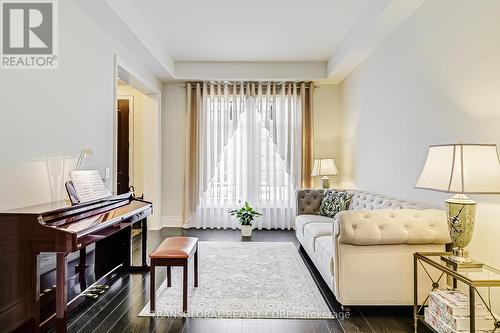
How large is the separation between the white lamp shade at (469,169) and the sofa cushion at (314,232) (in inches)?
61.6

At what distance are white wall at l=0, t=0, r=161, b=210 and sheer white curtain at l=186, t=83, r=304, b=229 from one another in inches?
85.4

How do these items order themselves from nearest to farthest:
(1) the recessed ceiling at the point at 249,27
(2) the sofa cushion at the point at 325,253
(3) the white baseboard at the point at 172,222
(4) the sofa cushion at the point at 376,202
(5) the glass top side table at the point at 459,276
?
Result: (5) the glass top side table at the point at 459,276 → (2) the sofa cushion at the point at 325,253 → (4) the sofa cushion at the point at 376,202 → (1) the recessed ceiling at the point at 249,27 → (3) the white baseboard at the point at 172,222

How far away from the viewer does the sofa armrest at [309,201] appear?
4.59m

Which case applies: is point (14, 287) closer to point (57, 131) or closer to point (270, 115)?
point (57, 131)

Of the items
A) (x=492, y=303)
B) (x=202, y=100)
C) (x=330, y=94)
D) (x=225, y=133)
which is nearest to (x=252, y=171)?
(x=225, y=133)

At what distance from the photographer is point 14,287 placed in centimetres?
182

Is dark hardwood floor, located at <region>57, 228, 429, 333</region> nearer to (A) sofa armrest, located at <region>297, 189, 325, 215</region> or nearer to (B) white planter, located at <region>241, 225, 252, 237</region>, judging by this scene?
(A) sofa armrest, located at <region>297, 189, 325, 215</region>

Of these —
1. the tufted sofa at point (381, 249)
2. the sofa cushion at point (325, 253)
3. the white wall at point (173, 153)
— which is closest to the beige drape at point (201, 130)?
the white wall at point (173, 153)

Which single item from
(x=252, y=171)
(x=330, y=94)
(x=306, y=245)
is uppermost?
(x=330, y=94)

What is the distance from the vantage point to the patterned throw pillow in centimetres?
415

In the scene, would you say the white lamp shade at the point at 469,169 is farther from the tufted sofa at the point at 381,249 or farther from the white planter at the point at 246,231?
the white planter at the point at 246,231

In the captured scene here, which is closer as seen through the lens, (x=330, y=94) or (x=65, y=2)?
(x=65, y=2)

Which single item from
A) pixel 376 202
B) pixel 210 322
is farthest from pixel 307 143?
pixel 210 322

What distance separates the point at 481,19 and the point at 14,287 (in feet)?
12.2
